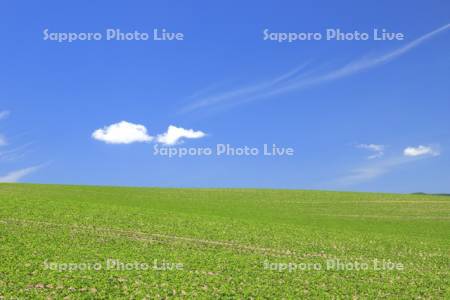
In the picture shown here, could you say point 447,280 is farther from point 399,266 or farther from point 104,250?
point 104,250

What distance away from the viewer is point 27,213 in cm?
4266

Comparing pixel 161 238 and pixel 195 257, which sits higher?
pixel 161 238

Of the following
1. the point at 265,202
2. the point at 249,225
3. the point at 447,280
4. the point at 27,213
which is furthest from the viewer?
the point at 265,202

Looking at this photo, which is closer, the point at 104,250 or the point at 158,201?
the point at 104,250

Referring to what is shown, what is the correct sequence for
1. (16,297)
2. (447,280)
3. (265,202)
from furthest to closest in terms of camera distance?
(265,202)
(447,280)
(16,297)

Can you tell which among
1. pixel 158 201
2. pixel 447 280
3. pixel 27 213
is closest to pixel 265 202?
pixel 158 201

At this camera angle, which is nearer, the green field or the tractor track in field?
the green field

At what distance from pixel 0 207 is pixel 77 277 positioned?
24.3 m

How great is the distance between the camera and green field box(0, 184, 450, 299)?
2372 cm

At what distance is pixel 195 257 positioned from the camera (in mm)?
30422

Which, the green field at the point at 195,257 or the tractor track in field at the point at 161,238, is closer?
the green field at the point at 195,257

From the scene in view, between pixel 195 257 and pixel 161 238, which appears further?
pixel 161 238

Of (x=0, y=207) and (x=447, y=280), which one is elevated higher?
(x=0, y=207)

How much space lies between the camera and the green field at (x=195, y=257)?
23.7m
